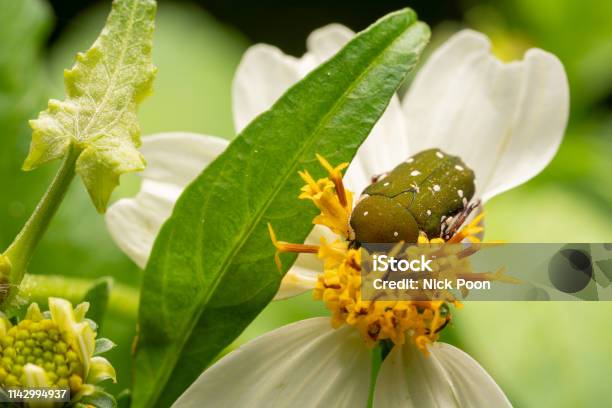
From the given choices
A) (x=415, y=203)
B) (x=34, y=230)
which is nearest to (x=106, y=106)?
(x=34, y=230)

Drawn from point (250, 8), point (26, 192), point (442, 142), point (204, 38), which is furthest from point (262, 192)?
point (250, 8)

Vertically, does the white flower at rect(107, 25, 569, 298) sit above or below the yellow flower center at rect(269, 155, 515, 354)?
above

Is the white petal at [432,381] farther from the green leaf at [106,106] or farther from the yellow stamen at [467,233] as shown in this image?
the green leaf at [106,106]

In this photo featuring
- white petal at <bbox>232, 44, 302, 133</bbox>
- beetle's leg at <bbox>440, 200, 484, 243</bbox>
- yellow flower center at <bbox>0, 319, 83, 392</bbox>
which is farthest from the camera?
white petal at <bbox>232, 44, 302, 133</bbox>

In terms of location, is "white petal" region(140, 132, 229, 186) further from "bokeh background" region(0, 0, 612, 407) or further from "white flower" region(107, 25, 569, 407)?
"bokeh background" region(0, 0, 612, 407)

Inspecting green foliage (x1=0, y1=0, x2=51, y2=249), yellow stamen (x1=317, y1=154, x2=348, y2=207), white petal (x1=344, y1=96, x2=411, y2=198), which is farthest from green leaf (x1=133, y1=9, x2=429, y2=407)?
green foliage (x1=0, y1=0, x2=51, y2=249)

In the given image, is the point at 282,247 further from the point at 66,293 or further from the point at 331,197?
the point at 66,293

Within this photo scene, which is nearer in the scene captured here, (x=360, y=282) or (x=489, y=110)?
(x=360, y=282)
